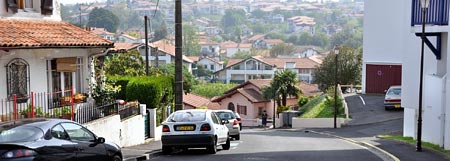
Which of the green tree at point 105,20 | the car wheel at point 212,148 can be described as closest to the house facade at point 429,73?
the car wheel at point 212,148

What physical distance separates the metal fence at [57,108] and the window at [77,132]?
406 cm

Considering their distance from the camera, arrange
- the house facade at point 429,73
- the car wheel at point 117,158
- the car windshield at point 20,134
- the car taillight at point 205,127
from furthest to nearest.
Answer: the house facade at point 429,73, the car taillight at point 205,127, the car wheel at point 117,158, the car windshield at point 20,134

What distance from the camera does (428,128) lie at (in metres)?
22.4

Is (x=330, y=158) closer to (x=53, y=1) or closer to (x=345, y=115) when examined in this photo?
(x=53, y=1)

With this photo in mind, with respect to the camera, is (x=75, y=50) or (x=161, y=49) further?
(x=161, y=49)

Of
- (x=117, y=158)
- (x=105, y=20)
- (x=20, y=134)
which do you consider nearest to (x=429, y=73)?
(x=117, y=158)

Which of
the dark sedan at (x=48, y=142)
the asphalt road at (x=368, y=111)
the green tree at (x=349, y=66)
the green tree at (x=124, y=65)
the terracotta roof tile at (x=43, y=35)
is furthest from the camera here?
the green tree at (x=349, y=66)

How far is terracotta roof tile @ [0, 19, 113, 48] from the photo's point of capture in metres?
17.1

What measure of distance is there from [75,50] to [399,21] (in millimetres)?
33393

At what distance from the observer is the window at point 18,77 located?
57.4 ft

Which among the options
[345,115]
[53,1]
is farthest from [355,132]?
[53,1]

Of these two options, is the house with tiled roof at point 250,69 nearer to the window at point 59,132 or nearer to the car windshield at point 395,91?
the car windshield at point 395,91

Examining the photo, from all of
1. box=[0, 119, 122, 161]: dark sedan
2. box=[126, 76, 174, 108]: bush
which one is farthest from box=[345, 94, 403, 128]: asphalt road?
box=[0, 119, 122, 161]: dark sedan

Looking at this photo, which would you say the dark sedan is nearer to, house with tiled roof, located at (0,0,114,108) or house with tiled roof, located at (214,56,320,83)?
house with tiled roof, located at (0,0,114,108)
